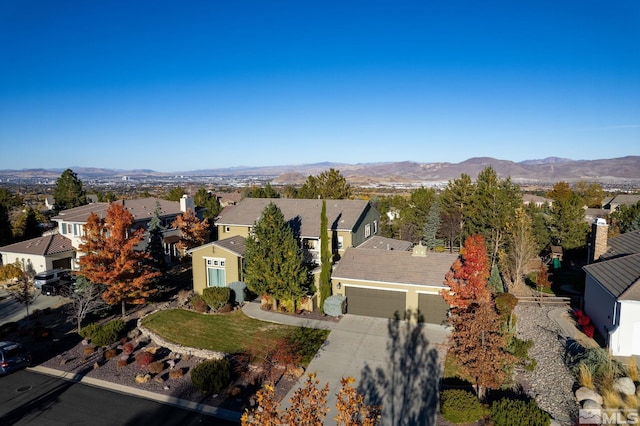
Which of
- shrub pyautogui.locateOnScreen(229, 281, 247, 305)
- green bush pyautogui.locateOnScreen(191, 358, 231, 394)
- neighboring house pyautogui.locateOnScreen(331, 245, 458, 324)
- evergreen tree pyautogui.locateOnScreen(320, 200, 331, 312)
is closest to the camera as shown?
green bush pyautogui.locateOnScreen(191, 358, 231, 394)

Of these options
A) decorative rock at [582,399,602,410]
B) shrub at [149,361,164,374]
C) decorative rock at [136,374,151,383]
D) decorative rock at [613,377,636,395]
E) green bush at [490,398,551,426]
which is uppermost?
green bush at [490,398,551,426]

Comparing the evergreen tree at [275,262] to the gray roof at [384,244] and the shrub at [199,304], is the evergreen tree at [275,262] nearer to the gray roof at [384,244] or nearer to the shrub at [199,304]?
the shrub at [199,304]

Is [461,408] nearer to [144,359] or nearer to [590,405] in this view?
[590,405]

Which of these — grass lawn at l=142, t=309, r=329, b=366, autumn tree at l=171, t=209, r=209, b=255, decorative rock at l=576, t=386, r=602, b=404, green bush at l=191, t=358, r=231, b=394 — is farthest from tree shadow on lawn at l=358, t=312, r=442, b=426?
autumn tree at l=171, t=209, r=209, b=255

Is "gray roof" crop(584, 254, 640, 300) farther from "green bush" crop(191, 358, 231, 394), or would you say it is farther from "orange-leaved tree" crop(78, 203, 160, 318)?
"orange-leaved tree" crop(78, 203, 160, 318)

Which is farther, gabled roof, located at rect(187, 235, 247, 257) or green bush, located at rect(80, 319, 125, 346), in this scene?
gabled roof, located at rect(187, 235, 247, 257)

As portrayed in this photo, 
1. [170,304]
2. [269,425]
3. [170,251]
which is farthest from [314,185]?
[269,425]

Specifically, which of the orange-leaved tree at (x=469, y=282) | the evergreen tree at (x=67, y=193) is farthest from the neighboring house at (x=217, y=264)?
the evergreen tree at (x=67, y=193)
